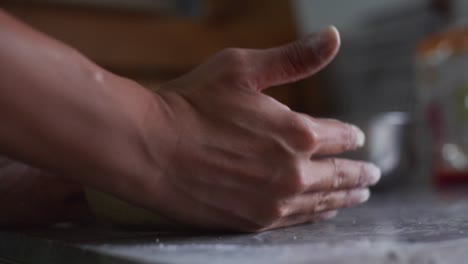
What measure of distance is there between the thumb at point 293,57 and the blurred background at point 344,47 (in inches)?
30.5

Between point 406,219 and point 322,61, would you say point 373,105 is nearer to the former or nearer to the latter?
point 406,219

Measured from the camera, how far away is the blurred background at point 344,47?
1394 mm

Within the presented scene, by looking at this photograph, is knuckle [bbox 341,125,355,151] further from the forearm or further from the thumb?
the forearm

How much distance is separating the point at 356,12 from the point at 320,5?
0.38ft

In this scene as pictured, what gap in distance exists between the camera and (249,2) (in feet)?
6.25

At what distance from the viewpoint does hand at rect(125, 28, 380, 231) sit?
53 cm

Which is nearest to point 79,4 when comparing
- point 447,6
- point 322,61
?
point 447,6

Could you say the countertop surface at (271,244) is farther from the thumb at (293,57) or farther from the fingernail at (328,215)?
the thumb at (293,57)

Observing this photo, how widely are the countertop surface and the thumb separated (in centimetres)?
14

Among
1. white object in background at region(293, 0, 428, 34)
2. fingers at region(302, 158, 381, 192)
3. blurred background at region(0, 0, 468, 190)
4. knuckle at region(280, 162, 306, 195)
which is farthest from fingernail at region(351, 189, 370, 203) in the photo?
white object in background at region(293, 0, 428, 34)

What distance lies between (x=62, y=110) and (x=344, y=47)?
1.39 m

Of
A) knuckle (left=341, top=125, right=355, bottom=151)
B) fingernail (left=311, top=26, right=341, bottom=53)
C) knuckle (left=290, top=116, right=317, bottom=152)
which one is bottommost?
knuckle (left=341, top=125, right=355, bottom=151)

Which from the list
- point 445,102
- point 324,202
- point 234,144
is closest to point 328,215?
point 324,202

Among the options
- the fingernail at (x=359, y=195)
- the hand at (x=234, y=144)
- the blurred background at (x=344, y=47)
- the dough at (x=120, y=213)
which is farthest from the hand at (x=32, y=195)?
the blurred background at (x=344, y=47)
